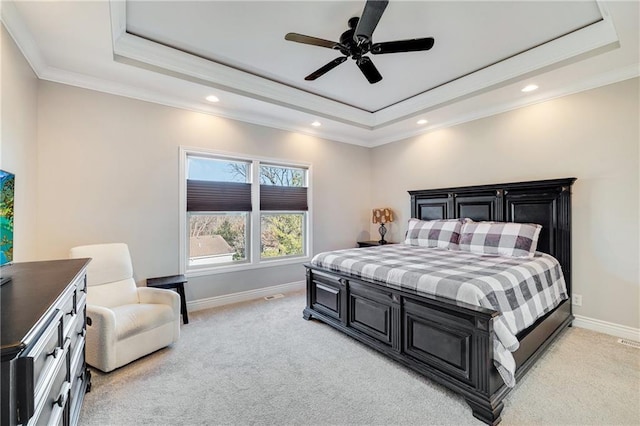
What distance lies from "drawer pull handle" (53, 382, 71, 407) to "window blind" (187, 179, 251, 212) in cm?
255

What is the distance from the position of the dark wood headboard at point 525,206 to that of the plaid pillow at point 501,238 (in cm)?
23

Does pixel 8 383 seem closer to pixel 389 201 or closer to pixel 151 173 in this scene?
pixel 151 173

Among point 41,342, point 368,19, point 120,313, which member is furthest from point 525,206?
point 120,313

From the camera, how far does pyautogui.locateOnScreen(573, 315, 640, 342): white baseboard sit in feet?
9.37

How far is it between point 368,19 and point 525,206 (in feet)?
9.64

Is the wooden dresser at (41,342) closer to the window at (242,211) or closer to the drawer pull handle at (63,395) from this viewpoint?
the drawer pull handle at (63,395)

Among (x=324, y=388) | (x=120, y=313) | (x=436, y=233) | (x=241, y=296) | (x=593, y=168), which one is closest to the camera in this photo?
(x=324, y=388)

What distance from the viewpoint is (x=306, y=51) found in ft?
9.78

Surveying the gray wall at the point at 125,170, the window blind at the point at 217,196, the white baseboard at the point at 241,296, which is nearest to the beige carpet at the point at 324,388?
the white baseboard at the point at 241,296

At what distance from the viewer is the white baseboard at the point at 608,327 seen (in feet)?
9.37

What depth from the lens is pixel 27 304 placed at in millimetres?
1032

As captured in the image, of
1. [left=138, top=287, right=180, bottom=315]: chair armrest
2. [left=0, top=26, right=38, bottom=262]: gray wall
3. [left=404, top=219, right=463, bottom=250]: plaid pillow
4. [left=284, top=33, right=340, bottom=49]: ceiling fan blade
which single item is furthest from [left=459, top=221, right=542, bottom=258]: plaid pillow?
[left=0, top=26, right=38, bottom=262]: gray wall

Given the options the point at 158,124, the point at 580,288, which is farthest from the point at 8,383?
the point at 580,288

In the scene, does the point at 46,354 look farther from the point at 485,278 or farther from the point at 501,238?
the point at 501,238
